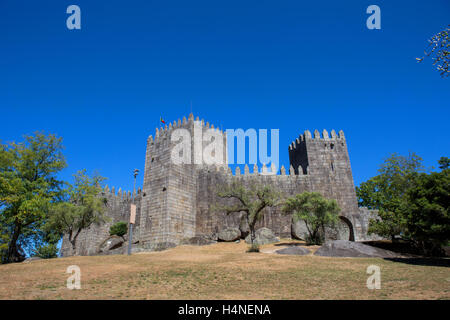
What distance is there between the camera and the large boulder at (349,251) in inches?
731

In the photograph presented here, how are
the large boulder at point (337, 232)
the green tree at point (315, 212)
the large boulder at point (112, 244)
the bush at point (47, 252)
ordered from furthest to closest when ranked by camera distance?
the bush at point (47, 252) → the large boulder at point (112, 244) → the large boulder at point (337, 232) → the green tree at point (315, 212)

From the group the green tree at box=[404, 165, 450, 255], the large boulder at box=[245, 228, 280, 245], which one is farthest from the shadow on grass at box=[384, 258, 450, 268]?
the large boulder at box=[245, 228, 280, 245]

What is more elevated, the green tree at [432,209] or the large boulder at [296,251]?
the green tree at [432,209]

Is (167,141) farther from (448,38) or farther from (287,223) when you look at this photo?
(448,38)


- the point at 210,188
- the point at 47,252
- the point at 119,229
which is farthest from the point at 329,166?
the point at 47,252

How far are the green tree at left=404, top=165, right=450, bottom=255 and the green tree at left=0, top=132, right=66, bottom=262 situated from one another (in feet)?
93.2

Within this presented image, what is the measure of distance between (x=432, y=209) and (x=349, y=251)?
5638 millimetres

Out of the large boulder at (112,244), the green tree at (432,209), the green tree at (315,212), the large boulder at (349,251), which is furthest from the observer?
the large boulder at (112,244)

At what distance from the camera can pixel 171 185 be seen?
2922 cm

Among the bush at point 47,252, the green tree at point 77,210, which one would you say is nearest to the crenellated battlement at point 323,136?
the green tree at point 77,210

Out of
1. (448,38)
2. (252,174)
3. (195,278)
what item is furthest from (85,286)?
(252,174)

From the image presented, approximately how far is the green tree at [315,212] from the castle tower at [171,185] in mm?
10983

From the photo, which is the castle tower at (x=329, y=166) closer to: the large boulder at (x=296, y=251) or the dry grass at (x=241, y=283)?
the large boulder at (x=296, y=251)

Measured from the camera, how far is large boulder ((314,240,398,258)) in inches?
731
